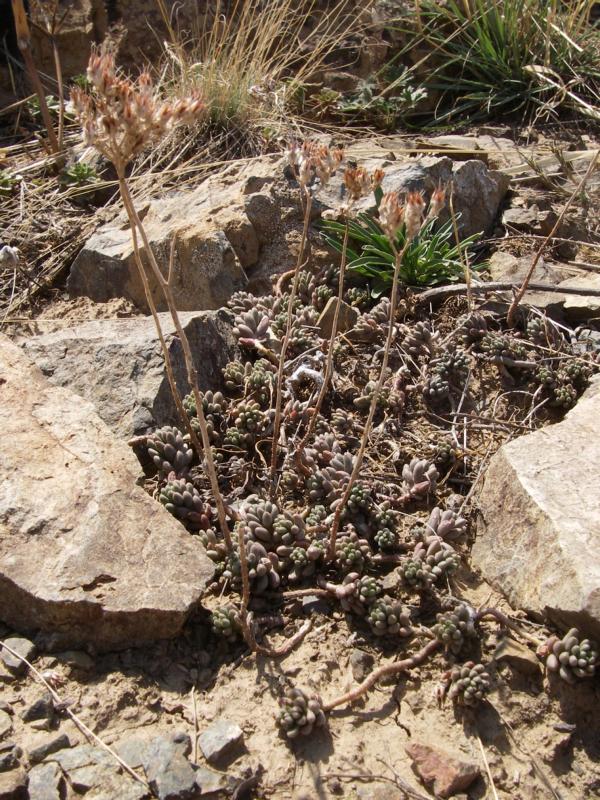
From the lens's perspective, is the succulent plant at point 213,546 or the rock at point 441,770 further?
the succulent plant at point 213,546

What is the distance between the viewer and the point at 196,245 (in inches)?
180

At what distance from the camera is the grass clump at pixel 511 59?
6312 mm

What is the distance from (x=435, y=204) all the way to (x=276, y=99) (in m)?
3.73

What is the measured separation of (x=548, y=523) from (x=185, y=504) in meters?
1.39

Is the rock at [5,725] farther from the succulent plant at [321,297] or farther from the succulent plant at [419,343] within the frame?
the succulent plant at [321,297]

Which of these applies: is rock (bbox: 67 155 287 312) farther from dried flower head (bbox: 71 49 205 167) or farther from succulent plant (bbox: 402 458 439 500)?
dried flower head (bbox: 71 49 205 167)

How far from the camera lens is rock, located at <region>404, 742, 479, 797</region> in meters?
2.52

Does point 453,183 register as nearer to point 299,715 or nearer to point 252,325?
point 252,325

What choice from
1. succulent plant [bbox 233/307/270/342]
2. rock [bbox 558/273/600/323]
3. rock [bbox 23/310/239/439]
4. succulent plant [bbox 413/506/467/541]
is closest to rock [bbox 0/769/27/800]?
rock [bbox 23/310/239/439]

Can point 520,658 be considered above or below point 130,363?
below

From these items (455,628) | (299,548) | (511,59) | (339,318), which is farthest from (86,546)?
(511,59)

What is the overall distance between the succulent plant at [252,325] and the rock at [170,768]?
2.11 m

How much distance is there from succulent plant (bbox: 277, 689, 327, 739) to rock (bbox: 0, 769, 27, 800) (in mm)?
772

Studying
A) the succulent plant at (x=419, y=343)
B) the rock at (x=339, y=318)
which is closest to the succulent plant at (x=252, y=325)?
the rock at (x=339, y=318)
